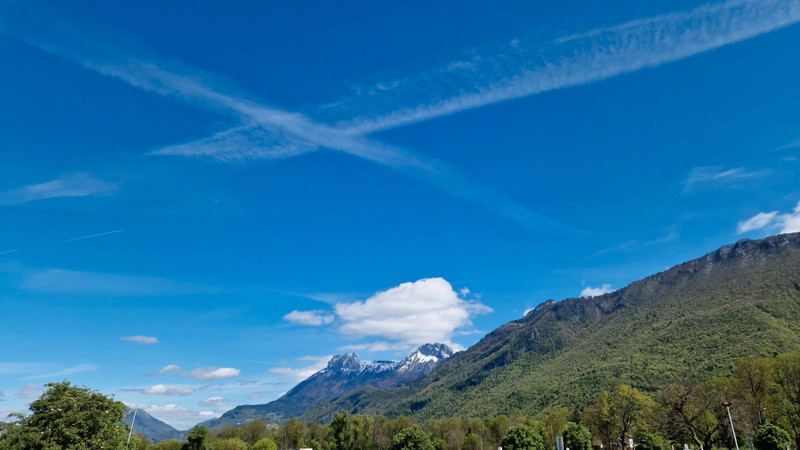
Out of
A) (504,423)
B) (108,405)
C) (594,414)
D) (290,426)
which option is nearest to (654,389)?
(504,423)

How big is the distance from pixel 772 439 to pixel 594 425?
153 feet

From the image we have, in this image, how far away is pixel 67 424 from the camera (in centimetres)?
3972

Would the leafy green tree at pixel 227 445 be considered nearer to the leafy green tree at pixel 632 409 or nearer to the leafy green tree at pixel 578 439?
the leafy green tree at pixel 578 439

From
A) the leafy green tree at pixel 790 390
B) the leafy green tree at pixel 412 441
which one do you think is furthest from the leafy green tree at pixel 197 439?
the leafy green tree at pixel 790 390

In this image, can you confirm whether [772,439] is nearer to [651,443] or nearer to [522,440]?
[651,443]

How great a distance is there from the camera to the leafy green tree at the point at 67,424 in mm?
38406

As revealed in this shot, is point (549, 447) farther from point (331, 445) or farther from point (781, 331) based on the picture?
point (781, 331)

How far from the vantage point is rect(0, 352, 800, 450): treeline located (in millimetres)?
40438

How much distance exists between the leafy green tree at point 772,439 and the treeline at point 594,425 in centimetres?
9

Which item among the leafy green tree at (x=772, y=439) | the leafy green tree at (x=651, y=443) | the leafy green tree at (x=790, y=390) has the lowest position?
the leafy green tree at (x=651, y=443)

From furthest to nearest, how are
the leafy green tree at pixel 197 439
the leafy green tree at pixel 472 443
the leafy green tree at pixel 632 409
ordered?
the leafy green tree at pixel 472 443
the leafy green tree at pixel 197 439
the leafy green tree at pixel 632 409

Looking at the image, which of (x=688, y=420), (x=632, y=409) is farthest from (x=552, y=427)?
(x=688, y=420)

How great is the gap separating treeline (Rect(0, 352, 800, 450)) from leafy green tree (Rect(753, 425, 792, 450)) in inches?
3.5

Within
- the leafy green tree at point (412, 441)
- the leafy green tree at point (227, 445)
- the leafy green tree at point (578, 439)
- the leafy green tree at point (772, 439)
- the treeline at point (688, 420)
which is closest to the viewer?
the leafy green tree at point (772, 439)
